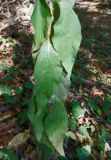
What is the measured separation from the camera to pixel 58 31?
5.24 feet

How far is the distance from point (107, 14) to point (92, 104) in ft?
14.4

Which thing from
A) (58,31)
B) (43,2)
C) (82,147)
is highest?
(43,2)

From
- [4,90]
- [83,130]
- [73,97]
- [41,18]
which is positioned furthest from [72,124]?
[41,18]

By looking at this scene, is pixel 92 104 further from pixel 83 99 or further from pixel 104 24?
pixel 104 24

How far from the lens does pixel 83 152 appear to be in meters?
3.32

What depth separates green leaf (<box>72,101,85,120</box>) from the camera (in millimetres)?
3607

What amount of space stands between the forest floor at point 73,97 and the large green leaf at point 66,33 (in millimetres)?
1390

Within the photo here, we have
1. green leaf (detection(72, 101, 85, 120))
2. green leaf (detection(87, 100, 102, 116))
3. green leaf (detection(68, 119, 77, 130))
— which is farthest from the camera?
green leaf (detection(87, 100, 102, 116))

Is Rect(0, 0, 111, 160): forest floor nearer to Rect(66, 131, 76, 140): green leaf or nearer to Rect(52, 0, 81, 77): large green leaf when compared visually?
Rect(66, 131, 76, 140): green leaf

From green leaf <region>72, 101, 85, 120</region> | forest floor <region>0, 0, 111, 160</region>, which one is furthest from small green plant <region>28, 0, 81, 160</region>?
green leaf <region>72, 101, 85, 120</region>

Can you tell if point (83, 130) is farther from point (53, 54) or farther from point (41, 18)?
point (41, 18)

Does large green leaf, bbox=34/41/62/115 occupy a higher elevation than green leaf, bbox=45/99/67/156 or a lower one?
higher

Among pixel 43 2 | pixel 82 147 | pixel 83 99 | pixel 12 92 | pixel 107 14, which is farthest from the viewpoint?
pixel 107 14

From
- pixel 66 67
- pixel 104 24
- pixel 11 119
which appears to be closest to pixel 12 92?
pixel 11 119
